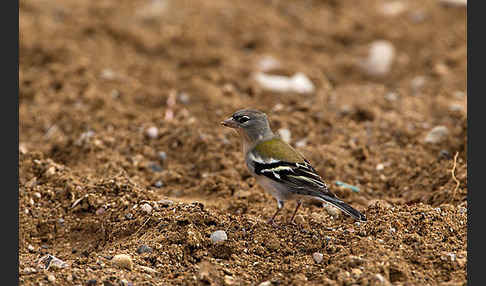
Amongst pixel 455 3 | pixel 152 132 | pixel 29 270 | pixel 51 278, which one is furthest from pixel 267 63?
pixel 51 278

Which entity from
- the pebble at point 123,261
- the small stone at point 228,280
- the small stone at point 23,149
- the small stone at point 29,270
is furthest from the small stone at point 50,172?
the small stone at point 228,280

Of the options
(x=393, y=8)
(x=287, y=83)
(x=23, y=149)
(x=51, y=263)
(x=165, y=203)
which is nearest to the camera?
(x=51, y=263)

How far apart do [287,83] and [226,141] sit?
Result: 73.2 inches

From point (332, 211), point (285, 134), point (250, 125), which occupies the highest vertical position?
point (250, 125)

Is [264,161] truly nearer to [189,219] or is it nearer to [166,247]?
[189,219]

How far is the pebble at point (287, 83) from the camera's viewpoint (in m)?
8.85

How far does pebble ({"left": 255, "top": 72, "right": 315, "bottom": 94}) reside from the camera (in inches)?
348

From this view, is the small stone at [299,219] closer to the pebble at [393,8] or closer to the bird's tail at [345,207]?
the bird's tail at [345,207]

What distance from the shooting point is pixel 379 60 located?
388 inches

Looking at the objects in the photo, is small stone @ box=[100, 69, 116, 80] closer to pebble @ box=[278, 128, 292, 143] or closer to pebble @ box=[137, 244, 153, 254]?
pebble @ box=[278, 128, 292, 143]

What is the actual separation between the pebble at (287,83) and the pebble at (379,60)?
1.18 meters

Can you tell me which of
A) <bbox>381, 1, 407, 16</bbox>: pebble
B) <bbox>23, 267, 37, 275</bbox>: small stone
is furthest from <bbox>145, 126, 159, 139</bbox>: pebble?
<bbox>381, 1, 407, 16</bbox>: pebble

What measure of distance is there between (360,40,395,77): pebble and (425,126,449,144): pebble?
2348 mm

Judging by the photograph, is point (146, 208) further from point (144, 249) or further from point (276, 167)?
point (276, 167)
